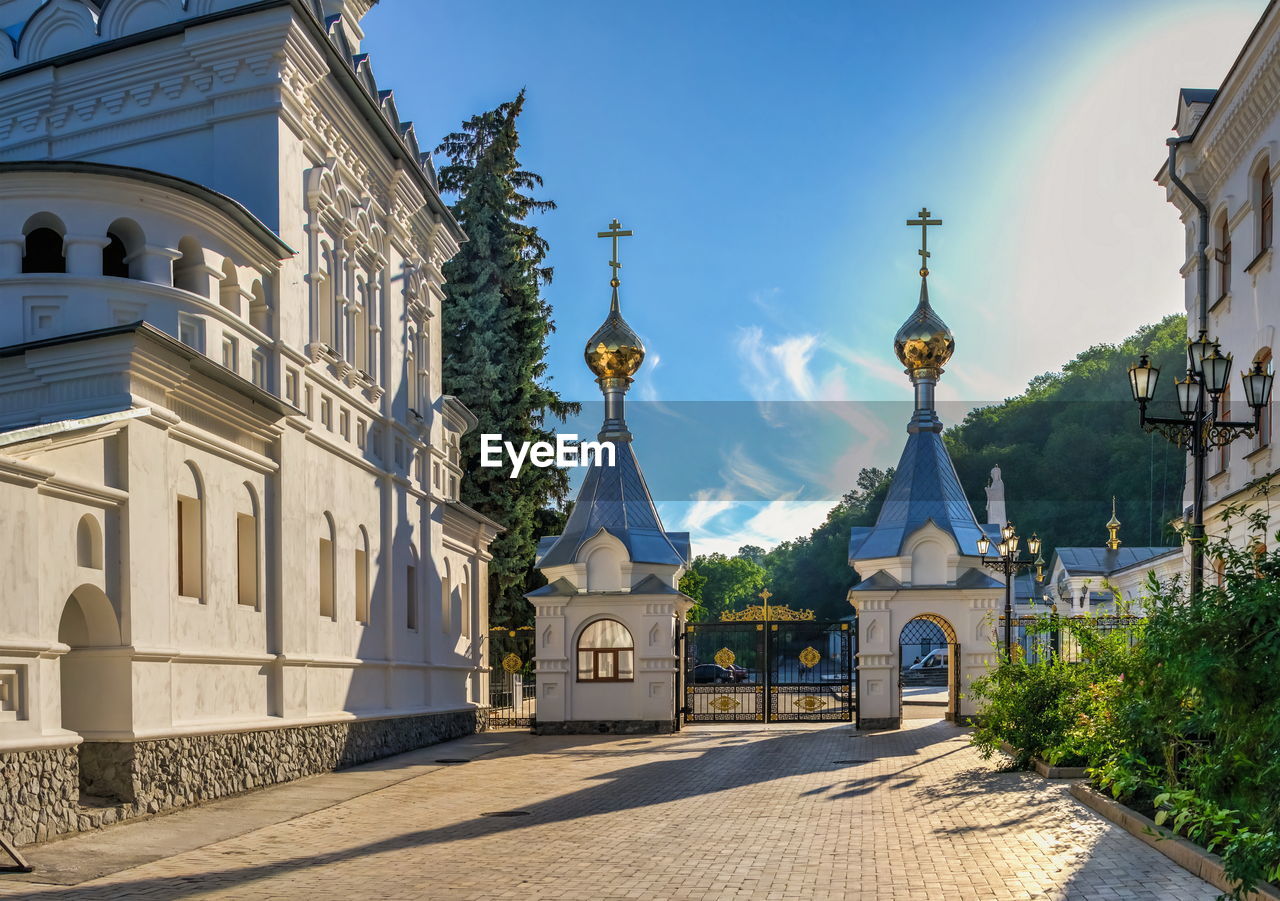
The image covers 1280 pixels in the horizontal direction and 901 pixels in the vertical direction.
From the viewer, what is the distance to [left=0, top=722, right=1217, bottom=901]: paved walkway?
344 inches

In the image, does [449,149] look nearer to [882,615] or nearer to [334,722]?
[882,615]

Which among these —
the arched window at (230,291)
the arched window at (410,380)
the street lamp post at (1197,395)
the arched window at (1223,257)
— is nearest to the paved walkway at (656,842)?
the street lamp post at (1197,395)

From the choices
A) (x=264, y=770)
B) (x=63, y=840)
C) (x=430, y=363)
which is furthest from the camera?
(x=430, y=363)

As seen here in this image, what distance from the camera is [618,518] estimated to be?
27500mm

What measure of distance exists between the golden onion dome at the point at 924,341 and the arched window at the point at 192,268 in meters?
19.4

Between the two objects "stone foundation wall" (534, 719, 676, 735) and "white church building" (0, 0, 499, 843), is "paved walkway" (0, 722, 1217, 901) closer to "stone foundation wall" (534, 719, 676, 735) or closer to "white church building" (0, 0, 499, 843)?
"white church building" (0, 0, 499, 843)

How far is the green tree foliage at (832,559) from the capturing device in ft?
253

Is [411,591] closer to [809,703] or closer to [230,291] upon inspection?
[230,291]

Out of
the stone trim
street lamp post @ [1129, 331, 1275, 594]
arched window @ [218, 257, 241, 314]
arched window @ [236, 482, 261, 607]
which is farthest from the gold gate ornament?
arched window @ [218, 257, 241, 314]

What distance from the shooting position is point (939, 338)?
2988 centimetres

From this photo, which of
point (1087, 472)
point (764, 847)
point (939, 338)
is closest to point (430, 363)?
point (939, 338)

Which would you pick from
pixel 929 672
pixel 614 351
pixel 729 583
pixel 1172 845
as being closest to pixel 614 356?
pixel 614 351

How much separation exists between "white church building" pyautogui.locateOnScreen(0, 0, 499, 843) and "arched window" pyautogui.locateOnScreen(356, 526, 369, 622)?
6 centimetres

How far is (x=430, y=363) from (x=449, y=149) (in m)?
14.4
